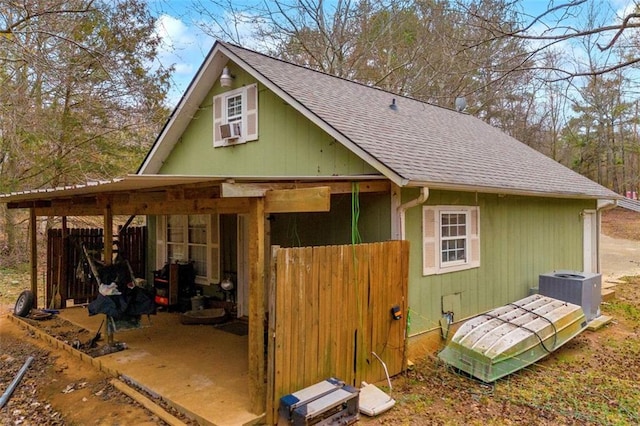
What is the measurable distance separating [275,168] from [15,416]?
16.8ft

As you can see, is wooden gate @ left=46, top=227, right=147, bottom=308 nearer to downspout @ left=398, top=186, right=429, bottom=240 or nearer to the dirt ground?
the dirt ground

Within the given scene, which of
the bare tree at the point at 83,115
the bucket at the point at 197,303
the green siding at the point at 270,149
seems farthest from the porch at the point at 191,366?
the bare tree at the point at 83,115

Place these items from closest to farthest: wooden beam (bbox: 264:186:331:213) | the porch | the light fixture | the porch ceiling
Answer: wooden beam (bbox: 264:186:331:213), the porch ceiling, the porch, the light fixture

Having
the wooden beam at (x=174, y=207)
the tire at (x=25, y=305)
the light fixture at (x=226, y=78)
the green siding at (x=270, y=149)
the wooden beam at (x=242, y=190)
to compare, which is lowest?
the tire at (x=25, y=305)

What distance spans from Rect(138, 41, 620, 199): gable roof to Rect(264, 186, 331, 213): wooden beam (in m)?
1.54

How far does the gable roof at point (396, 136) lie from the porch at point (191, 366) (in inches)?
124

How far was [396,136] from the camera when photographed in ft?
24.6

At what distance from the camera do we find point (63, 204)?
7.70m

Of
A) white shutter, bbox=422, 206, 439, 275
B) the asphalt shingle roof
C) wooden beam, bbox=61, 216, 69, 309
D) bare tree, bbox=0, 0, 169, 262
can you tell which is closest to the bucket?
wooden beam, bbox=61, 216, 69, 309

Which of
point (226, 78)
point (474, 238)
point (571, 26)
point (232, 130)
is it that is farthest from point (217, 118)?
point (571, 26)

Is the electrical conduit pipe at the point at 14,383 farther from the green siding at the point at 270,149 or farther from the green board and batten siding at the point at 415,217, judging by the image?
the green siding at the point at 270,149

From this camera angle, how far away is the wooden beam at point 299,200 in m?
4.05

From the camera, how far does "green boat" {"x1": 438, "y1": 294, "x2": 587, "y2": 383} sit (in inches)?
211

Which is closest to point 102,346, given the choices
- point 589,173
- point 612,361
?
point 612,361
